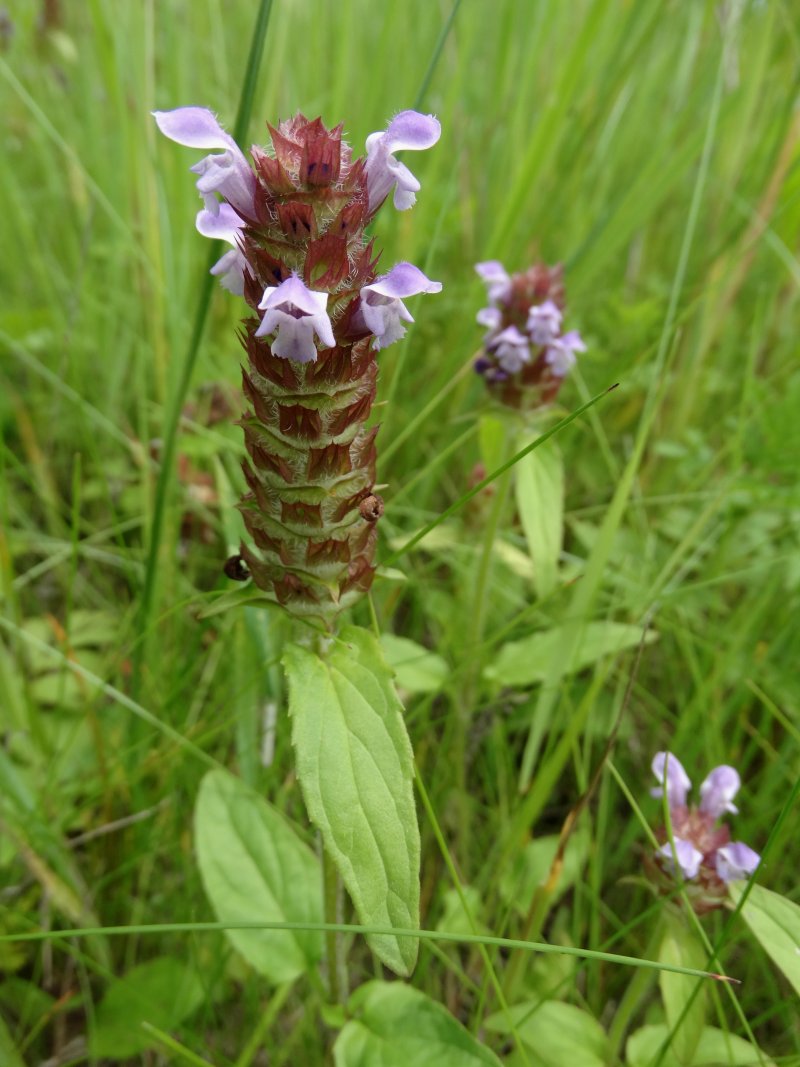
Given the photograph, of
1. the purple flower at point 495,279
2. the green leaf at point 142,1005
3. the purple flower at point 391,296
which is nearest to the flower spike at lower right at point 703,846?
the purple flower at point 391,296

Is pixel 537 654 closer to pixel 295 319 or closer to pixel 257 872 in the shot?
pixel 257 872

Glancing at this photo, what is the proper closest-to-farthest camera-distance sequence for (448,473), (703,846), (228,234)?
(228,234)
(703,846)
(448,473)

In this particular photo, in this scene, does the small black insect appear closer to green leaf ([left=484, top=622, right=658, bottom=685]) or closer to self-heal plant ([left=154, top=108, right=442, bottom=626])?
self-heal plant ([left=154, top=108, right=442, bottom=626])

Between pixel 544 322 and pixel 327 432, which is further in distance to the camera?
pixel 544 322

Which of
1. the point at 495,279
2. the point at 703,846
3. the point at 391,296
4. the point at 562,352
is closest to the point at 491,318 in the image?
the point at 495,279

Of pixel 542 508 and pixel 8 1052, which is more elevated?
pixel 542 508

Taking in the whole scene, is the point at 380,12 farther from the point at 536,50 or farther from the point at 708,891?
the point at 708,891

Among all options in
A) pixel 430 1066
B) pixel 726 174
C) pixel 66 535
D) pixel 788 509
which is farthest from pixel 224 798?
pixel 726 174

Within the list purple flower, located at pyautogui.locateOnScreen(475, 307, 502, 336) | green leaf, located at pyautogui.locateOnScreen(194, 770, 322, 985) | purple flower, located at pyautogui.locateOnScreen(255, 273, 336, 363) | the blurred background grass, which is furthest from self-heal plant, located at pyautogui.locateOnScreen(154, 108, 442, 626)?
purple flower, located at pyautogui.locateOnScreen(475, 307, 502, 336)
